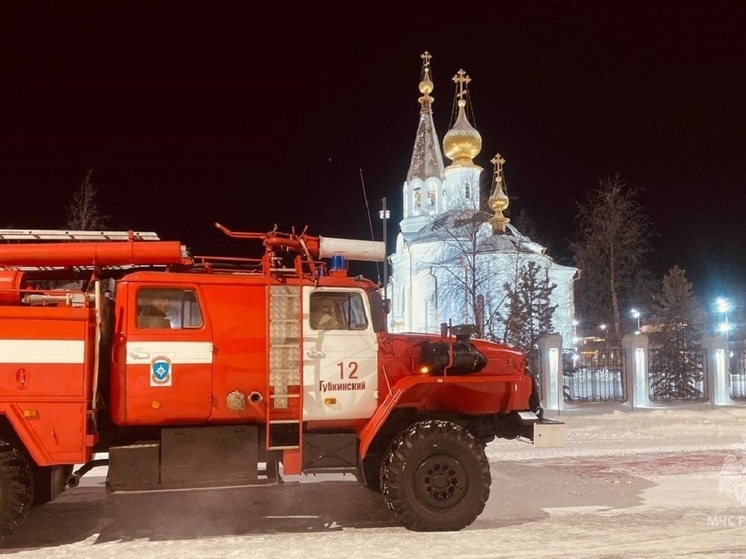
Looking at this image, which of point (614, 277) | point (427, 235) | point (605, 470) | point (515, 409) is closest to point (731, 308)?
point (614, 277)

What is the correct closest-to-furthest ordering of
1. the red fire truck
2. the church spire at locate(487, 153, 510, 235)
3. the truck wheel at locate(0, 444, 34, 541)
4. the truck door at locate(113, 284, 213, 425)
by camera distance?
1. the truck wheel at locate(0, 444, 34, 541)
2. the red fire truck
3. the truck door at locate(113, 284, 213, 425)
4. the church spire at locate(487, 153, 510, 235)

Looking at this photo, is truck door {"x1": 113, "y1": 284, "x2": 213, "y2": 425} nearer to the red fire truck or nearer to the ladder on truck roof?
the red fire truck

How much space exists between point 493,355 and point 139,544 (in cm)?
419

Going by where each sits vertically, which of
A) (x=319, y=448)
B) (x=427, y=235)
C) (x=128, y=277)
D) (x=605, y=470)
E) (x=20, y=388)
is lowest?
(x=605, y=470)

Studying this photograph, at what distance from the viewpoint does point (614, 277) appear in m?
38.8

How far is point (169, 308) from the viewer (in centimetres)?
688

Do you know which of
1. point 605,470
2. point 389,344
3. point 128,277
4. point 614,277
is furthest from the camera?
point 614,277

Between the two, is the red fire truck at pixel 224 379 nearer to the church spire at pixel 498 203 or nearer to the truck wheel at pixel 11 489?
the truck wheel at pixel 11 489

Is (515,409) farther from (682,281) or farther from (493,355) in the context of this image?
(682,281)

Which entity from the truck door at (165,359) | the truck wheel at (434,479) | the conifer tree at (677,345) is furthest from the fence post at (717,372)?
the truck door at (165,359)

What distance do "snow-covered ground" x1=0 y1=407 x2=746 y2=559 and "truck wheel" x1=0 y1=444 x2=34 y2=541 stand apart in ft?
1.09

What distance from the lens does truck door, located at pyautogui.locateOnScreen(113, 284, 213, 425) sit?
6641mm

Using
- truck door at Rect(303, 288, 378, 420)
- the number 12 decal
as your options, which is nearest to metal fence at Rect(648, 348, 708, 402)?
truck door at Rect(303, 288, 378, 420)

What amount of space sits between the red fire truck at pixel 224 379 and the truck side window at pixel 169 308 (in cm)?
1
